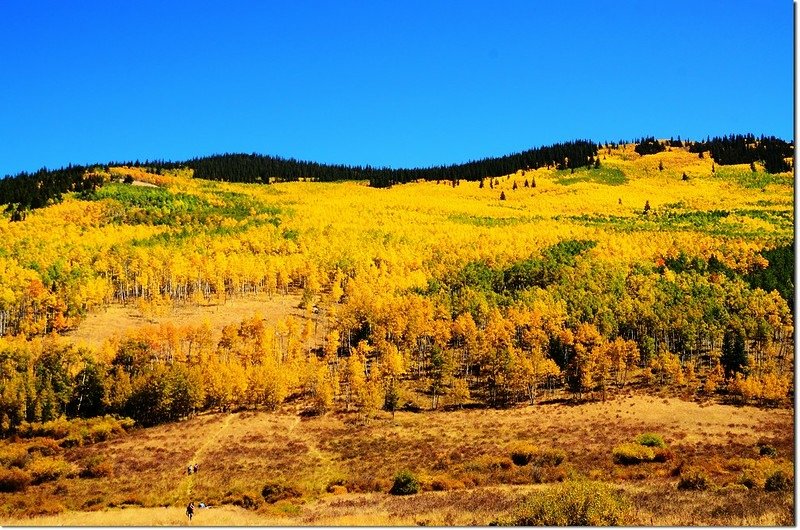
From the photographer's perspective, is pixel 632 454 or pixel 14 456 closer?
pixel 632 454

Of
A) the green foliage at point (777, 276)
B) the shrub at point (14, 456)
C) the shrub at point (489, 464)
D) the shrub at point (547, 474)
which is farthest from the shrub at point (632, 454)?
the shrub at point (14, 456)

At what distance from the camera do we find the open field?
45.7 metres

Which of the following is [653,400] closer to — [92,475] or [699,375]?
[699,375]

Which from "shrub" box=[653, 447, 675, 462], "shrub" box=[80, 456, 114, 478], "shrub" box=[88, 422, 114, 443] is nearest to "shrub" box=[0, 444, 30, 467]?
"shrub" box=[80, 456, 114, 478]

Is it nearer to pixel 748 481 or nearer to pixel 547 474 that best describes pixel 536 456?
pixel 547 474

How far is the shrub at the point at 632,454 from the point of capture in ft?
204

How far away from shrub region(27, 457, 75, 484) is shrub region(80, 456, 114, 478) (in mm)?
1305

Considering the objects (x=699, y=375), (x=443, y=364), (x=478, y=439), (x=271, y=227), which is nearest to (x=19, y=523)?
(x=478, y=439)

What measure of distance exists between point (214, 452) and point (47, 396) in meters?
25.5

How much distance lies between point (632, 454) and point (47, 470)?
54.9m

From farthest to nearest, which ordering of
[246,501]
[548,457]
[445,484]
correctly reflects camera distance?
[548,457]
[445,484]
[246,501]

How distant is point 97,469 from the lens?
64562 millimetres

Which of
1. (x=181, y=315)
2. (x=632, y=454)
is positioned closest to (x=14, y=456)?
(x=181, y=315)

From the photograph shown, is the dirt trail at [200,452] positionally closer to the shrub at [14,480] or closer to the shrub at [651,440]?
the shrub at [14,480]
